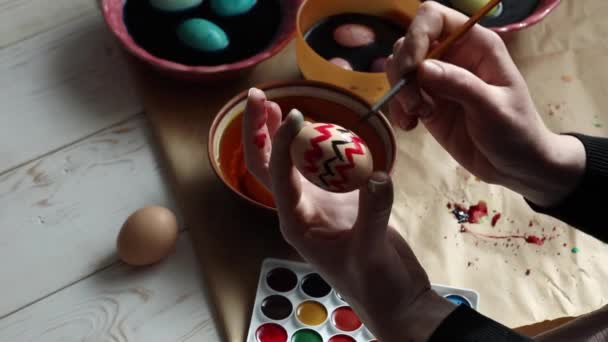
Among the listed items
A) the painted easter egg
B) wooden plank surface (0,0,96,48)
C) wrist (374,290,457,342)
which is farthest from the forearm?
wooden plank surface (0,0,96,48)

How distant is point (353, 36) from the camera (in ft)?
2.97

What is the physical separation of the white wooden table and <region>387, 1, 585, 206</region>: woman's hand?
35 centimetres

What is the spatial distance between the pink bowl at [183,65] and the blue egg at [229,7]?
0.25ft

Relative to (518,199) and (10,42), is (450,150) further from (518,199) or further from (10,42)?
(10,42)

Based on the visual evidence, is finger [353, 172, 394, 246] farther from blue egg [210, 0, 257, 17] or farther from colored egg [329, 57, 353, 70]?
blue egg [210, 0, 257, 17]

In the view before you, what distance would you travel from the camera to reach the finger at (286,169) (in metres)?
0.52

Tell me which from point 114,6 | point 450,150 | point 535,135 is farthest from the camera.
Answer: point 114,6

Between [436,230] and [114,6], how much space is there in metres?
0.55

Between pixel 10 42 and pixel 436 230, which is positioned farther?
pixel 10 42

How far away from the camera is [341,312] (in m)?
0.72

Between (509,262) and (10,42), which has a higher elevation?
(10,42)

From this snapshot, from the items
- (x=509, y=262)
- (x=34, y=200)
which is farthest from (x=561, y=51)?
(x=34, y=200)

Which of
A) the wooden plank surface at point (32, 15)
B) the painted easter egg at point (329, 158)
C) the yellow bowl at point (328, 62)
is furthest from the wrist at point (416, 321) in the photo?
the wooden plank surface at point (32, 15)

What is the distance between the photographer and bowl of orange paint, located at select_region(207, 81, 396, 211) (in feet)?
2.50
